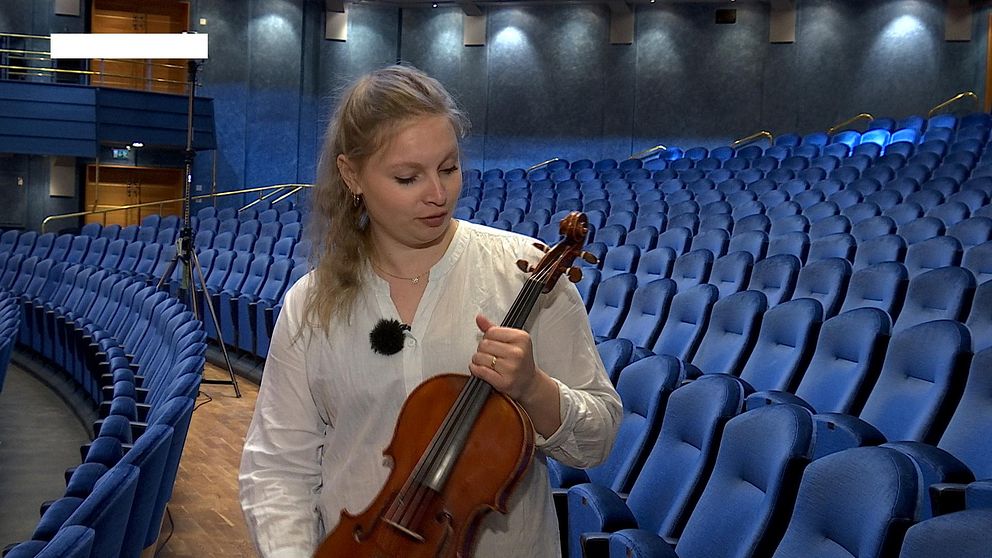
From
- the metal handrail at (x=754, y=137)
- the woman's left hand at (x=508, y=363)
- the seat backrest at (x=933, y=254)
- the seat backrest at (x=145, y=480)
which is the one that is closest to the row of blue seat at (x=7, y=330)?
the seat backrest at (x=145, y=480)

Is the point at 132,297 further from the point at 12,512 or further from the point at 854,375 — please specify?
the point at 854,375

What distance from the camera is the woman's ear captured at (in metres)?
0.88

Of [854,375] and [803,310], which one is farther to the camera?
[803,310]

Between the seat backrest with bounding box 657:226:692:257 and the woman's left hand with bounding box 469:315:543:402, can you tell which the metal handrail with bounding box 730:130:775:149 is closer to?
the seat backrest with bounding box 657:226:692:257

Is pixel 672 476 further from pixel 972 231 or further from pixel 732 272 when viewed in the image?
pixel 972 231

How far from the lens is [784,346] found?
2455mm

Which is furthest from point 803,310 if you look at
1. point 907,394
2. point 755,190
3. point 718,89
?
point 718,89

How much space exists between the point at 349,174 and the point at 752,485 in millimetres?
793

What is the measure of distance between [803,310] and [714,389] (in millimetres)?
928

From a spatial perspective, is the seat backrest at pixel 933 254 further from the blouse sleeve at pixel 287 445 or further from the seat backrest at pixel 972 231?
the blouse sleeve at pixel 287 445

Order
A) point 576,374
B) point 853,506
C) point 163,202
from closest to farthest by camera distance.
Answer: point 576,374 → point 853,506 → point 163,202

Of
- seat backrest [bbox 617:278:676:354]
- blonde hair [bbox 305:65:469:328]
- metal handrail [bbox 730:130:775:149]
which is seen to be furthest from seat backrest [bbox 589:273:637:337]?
metal handrail [bbox 730:130:775:149]

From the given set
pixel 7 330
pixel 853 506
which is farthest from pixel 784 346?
pixel 7 330

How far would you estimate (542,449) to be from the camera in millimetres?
853
